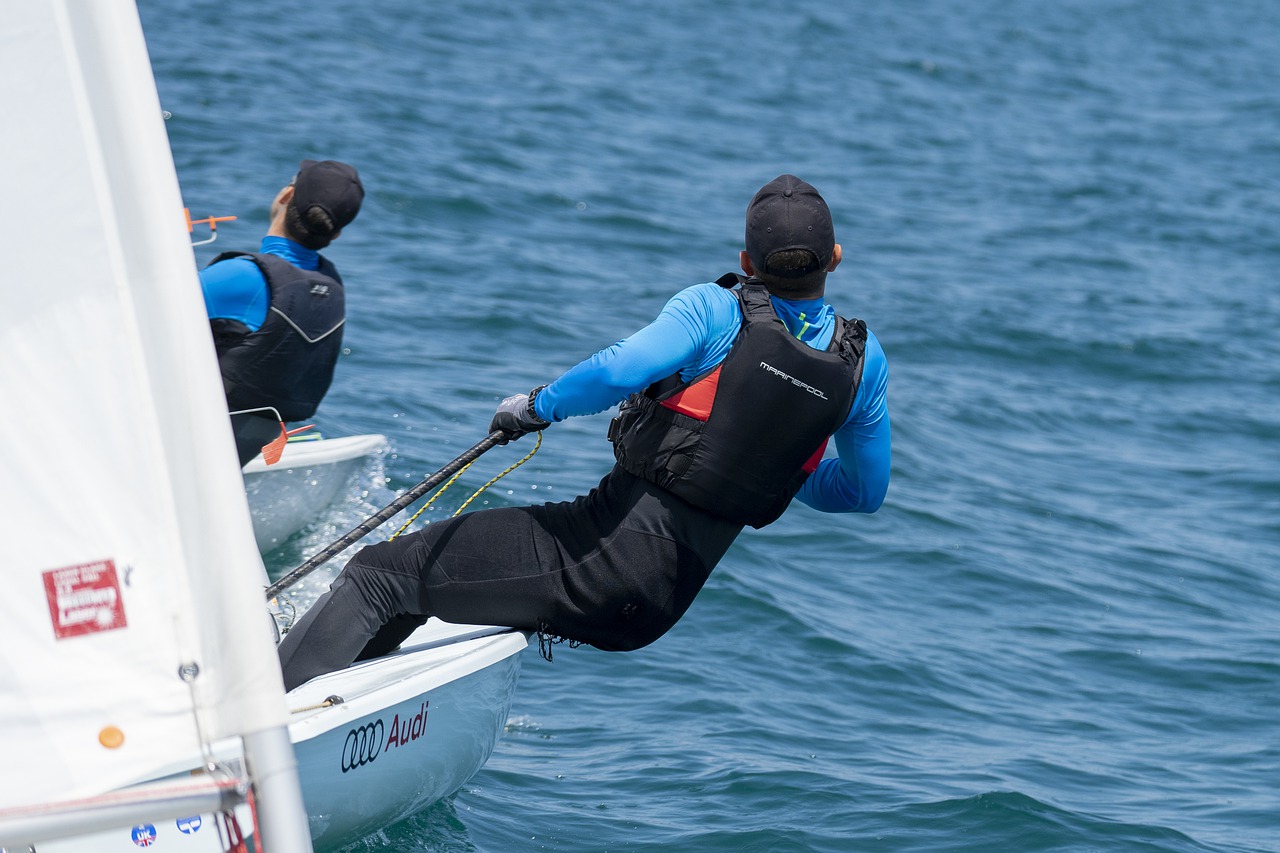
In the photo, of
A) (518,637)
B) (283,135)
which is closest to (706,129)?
(283,135)

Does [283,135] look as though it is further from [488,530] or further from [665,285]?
[488,530]

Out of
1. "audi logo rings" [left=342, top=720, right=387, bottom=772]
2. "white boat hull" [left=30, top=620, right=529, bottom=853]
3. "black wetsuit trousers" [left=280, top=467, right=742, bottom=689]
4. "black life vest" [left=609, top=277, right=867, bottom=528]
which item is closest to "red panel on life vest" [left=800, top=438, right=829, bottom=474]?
"black life vest" [left=609, top=277, right=867, bottom=528]

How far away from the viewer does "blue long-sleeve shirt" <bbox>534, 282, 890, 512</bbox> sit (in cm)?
306

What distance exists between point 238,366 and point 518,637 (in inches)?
66.2

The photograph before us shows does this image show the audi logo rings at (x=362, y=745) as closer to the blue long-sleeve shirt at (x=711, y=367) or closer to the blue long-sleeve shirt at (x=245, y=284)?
the blue long-sleeve shirt at (x=711, y=367)

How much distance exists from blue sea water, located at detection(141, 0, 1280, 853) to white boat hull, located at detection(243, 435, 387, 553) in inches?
4.1

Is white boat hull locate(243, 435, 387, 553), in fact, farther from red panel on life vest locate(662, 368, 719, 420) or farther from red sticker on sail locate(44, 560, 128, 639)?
red sticker on sail locate(44, 560, 128, 639)

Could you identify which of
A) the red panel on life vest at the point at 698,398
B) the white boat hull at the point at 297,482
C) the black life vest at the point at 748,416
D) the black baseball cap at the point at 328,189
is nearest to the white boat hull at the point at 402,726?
the black life vest at the point at 748,416

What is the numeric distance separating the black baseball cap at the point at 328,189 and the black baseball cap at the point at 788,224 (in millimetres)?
1721

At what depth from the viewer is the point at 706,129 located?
1568cm

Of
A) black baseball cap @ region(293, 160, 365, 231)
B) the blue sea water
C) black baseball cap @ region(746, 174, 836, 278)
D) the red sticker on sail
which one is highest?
black baseball cap @ region(293, 160, 365, 231)

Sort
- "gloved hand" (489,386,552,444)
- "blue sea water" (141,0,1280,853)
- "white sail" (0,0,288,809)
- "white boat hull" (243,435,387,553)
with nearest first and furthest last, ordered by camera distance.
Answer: "white sail" (0,0,288,809)
"gloved hand" (489,386,552,444)
"blue sea water" (141,0,1280,853)
"white boat hull" (243,435,387,553)

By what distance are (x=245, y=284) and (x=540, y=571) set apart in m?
1.80

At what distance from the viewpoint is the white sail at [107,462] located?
191 cm
